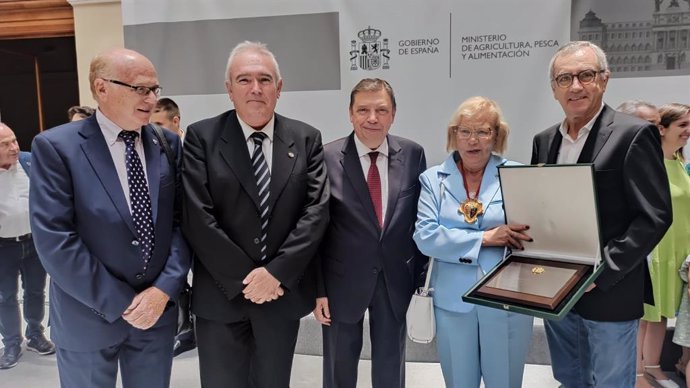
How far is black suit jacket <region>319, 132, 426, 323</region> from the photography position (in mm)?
1785

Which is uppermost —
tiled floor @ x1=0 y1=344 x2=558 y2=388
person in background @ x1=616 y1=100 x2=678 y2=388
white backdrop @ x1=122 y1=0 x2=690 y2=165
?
white backdrop @ x1=122 y1=0 x2=690 y2=165

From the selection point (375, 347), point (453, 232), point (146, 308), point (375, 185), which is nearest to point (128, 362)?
point (146, 308)

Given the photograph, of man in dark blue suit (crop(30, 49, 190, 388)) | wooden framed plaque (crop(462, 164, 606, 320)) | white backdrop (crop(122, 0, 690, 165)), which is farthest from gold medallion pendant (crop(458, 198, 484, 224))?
white backdrop (crop(122, 0, 690, 165))

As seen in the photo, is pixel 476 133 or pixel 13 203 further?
pixel 13 203

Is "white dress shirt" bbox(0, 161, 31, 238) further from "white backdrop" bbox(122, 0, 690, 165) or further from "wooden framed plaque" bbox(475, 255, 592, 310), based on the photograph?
"wooden framed plaque" bbox(475, 255, 592, 310)

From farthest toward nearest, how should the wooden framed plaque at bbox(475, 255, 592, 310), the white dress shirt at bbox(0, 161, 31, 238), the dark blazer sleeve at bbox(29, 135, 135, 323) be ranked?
the white dress shirt at bbox(0, 161, 31, 238) → the dark blazer sleeve at bbox(29, 135, 135, 323) → the wooden framed plaque at bbox(475, 255, 592, 310)

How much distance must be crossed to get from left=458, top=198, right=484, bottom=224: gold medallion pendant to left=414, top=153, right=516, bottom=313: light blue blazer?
0.01 metres

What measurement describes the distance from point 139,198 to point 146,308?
1.23ft

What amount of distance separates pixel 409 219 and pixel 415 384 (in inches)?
55.7

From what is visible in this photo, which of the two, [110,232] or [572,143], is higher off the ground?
[572,143]

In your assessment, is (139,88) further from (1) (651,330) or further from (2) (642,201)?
(1) (651,330)

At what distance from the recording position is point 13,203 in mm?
3135

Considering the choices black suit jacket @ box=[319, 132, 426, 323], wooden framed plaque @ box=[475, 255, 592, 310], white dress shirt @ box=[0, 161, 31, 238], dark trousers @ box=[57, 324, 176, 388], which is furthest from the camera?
white dress shirt @ box=[0, 161, 31, 238]

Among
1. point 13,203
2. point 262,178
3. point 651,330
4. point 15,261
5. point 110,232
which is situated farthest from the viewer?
point 15,261
